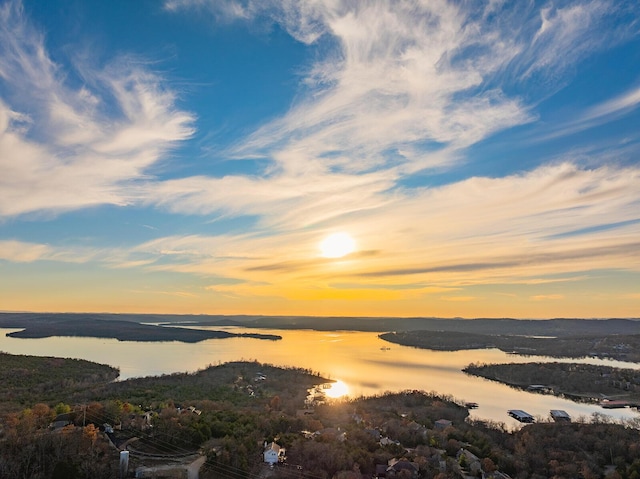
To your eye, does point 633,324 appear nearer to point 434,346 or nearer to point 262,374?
point 434,346

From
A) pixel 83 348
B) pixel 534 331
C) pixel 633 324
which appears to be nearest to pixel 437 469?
pixel 83 348

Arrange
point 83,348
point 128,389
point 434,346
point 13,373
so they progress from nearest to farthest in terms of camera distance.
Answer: point 128,389 < point 13,373 < point 83,348 < point 434,346

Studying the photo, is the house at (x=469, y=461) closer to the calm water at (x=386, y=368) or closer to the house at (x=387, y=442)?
the house at (x=387, y=442)

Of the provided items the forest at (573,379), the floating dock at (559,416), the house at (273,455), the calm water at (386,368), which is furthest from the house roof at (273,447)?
the forest at (573,379)

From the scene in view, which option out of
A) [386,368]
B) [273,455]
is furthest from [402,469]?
[386,368]

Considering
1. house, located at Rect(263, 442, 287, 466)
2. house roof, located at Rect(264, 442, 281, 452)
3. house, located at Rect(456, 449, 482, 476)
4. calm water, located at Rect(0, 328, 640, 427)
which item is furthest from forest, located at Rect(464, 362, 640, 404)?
house, located at Rect(263, 442, 287, 466)
